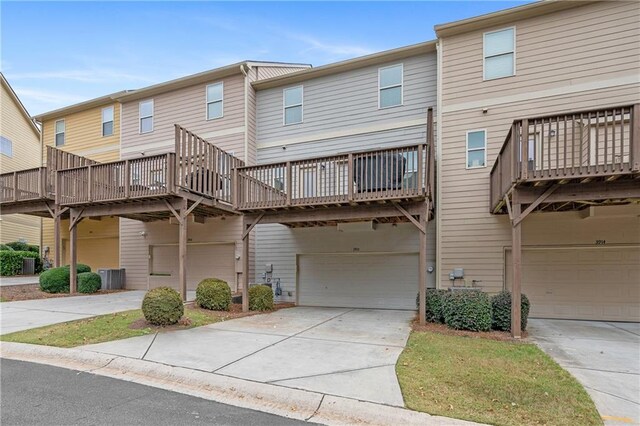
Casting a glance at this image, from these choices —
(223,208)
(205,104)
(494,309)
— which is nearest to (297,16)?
(205,104)

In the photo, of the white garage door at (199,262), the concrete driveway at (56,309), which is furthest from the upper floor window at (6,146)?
the concrete driveway at (56,309)

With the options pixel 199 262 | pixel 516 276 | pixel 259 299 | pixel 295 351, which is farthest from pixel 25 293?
pixel 516 276

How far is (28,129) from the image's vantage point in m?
21.3

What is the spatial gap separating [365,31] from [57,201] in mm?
11963

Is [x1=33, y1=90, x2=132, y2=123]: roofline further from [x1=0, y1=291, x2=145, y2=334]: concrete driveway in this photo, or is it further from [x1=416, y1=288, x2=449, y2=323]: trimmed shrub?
[x1=416, y1=288, x2=449, y2=323]: trimmed shrub

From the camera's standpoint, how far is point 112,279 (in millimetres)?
13555

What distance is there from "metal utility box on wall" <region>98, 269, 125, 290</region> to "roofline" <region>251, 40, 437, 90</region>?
874 cm

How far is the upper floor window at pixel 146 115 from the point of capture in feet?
46.9

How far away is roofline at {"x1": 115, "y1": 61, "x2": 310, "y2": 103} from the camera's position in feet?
41.7

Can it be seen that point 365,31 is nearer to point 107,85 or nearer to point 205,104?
point 205,104

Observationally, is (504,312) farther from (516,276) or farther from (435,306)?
(435,306)

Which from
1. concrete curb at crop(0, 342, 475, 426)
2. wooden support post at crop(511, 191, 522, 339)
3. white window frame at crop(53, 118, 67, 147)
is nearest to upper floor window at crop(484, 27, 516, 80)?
wooden support post at crop(511, 191, 522, 339)

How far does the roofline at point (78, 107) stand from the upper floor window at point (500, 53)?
516 inches

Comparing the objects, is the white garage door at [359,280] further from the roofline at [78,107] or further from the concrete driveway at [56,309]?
the roofline at [78,107]
